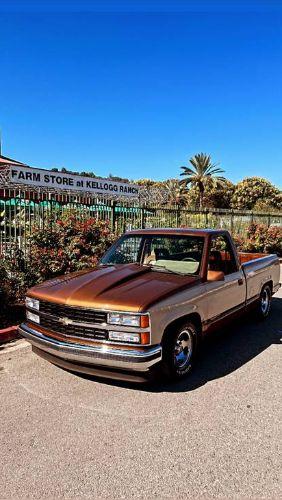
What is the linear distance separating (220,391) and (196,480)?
1.42m

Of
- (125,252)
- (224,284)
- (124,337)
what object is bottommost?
(124,337)

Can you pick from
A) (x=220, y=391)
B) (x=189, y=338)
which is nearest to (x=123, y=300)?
(x=189, y=338)

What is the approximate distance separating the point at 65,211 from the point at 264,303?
177 inches

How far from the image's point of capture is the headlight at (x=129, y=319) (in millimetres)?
3674

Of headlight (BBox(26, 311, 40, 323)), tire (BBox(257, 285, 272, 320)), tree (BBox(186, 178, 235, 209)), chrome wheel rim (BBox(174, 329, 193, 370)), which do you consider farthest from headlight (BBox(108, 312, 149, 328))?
tree (BBox(186, 178, 235, 209))

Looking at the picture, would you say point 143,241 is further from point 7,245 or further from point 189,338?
point 7,245

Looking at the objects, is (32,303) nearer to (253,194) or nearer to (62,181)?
(62,181)

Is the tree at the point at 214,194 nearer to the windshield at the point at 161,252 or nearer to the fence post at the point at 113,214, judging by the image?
the fence post at the point at 113,214

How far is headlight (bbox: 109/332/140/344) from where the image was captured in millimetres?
3705

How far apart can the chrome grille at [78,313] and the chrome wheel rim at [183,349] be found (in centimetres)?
89

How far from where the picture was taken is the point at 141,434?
3.25 metres

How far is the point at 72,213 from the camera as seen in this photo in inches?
332

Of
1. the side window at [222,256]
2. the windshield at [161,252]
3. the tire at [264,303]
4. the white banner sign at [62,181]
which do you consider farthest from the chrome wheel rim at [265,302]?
the white banner sign at [62,181]

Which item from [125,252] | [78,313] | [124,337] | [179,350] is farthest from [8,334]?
[179,350]
